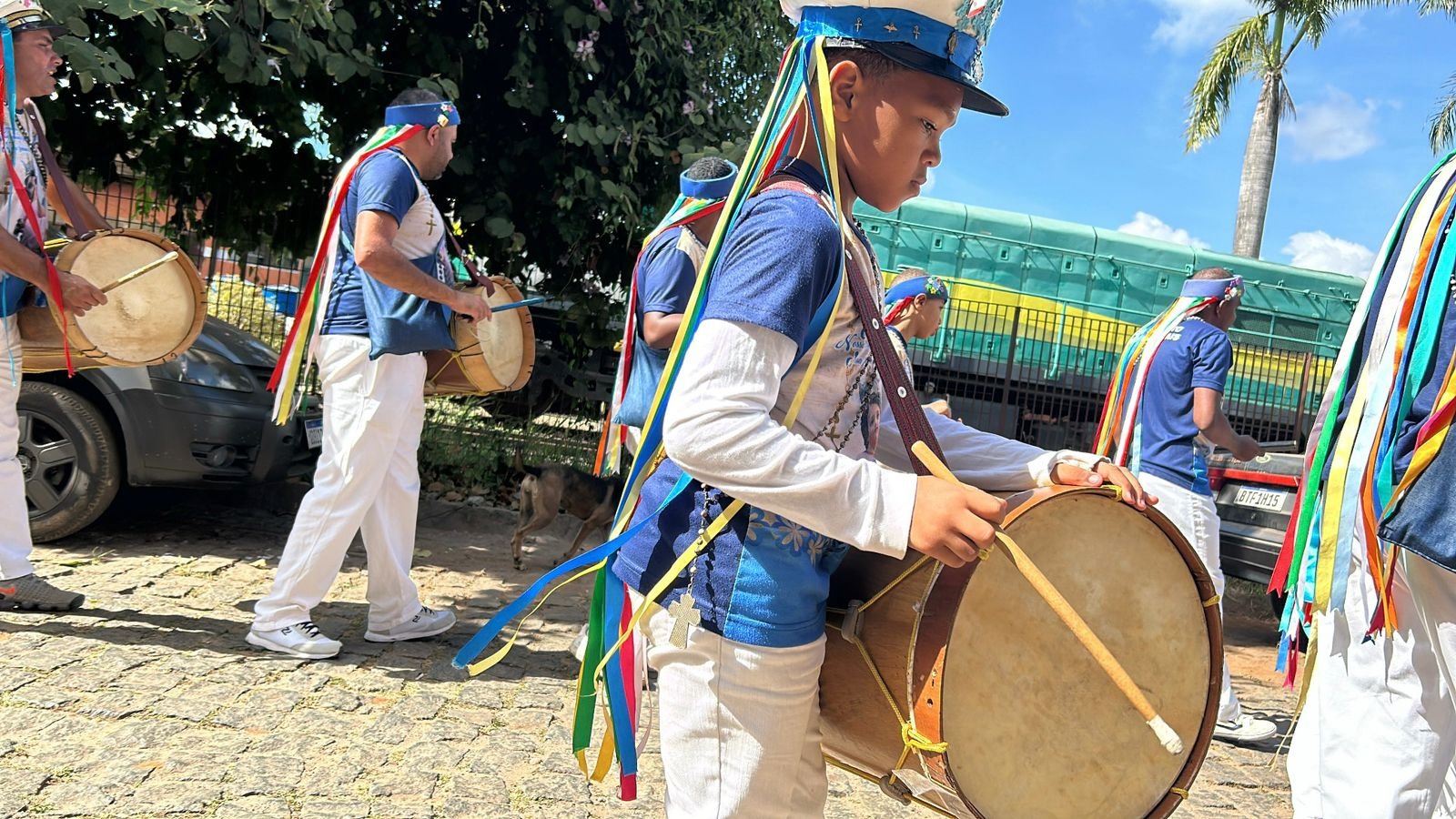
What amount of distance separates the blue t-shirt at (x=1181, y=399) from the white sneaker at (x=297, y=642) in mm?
3635

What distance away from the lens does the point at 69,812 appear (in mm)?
2766

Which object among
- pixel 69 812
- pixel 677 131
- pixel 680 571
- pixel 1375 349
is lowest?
pixel 69 812

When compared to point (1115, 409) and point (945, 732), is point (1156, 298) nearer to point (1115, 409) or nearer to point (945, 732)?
point (1115, 409)

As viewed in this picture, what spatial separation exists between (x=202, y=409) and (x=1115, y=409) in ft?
16.1

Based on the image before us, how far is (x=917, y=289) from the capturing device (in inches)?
193

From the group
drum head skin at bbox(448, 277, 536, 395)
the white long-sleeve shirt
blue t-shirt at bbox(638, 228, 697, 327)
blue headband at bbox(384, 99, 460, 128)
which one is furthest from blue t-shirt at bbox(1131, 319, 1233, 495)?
the white long-sleeve shirt

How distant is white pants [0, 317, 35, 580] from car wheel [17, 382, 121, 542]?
1.44 m

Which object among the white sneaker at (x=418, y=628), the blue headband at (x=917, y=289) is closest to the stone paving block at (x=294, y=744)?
the white sneaker at (x=418, y=628)

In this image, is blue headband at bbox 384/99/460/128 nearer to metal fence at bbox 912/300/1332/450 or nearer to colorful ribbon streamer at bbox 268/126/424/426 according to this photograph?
colorful ribbon streamer at bbox 268/126/424/426

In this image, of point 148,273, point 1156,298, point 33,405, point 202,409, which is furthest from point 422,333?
point 1156,298

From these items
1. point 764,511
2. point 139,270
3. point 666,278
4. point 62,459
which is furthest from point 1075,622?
point 62,459

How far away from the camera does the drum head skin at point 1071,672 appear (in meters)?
1.61

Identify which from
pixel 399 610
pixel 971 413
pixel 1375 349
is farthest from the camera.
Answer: pixel 971 413

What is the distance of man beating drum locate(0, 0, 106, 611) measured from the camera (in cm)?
399
